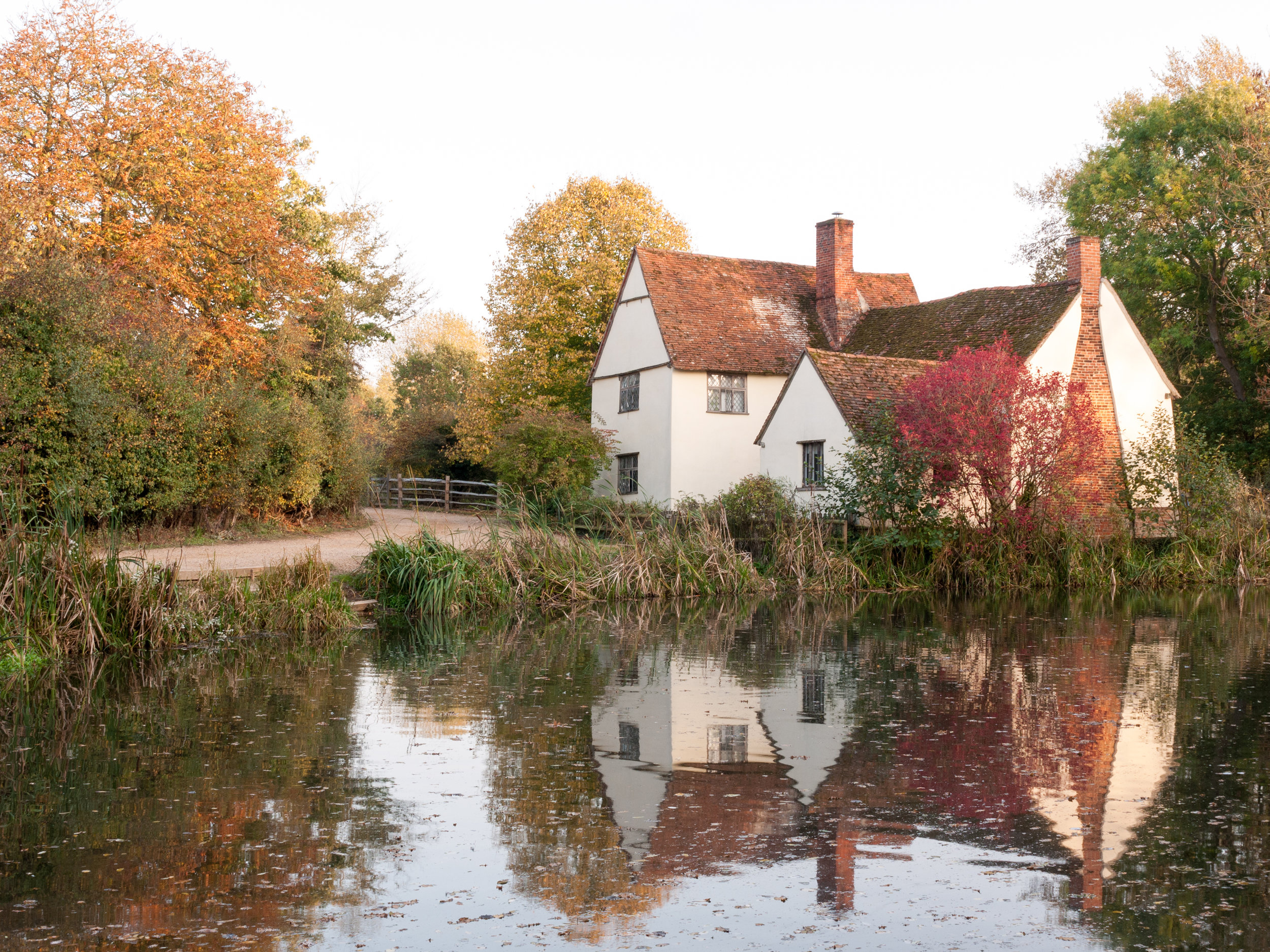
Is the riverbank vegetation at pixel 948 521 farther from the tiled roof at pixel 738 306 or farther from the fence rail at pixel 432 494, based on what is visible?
the fence rail at pixel 432 494

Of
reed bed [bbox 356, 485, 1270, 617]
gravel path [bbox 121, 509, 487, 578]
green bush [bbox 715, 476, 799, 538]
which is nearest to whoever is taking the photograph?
reed bed [bbox 356, 485, 1270, 617]

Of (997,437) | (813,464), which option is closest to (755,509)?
(813,464)

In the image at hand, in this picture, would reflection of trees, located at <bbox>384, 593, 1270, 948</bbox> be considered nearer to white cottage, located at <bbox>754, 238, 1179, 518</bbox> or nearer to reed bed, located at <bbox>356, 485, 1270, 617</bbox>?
reed bed, located at <bbox>356, 485, 1270, 617</bbox>

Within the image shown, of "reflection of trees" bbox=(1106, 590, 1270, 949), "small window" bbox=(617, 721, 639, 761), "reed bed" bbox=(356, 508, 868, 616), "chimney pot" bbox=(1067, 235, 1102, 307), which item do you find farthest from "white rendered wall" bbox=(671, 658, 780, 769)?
"chimney pot" bbox=(1067, 235, 1102, 307)

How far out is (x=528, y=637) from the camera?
1616cm

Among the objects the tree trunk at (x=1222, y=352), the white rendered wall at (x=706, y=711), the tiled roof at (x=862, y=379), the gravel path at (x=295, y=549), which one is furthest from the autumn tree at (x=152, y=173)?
the tree trunk at (x=1222, y=352)

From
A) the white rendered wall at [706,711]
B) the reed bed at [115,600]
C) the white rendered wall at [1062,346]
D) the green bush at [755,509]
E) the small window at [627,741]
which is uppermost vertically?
the white rendered wall at [1062,346]

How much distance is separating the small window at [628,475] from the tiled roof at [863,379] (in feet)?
32.1

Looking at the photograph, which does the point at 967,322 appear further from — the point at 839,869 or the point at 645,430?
the point at 839,869

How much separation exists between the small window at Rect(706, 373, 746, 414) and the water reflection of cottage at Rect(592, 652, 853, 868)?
2276 cm

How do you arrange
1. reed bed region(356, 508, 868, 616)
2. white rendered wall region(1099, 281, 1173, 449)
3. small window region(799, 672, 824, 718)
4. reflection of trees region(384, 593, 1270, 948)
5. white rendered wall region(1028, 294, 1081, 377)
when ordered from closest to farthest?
1. reflection of trees region(384, 593, 1270, 948)
2. small window region(799, 672, 824, 718)
3. reed bed region(356, 508, 868, 616)
4. white rendered wall region(1028, 294, 1081, 377)
5. white rendered wall region(1099, 281, 1173, 449)

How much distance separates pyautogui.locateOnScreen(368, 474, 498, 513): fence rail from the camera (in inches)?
1602

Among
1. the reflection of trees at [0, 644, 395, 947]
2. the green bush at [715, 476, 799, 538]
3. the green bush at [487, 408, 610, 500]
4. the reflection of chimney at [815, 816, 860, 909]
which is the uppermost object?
the green bush at [487, 408, 610, 500]

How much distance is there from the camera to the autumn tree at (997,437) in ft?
79.4
